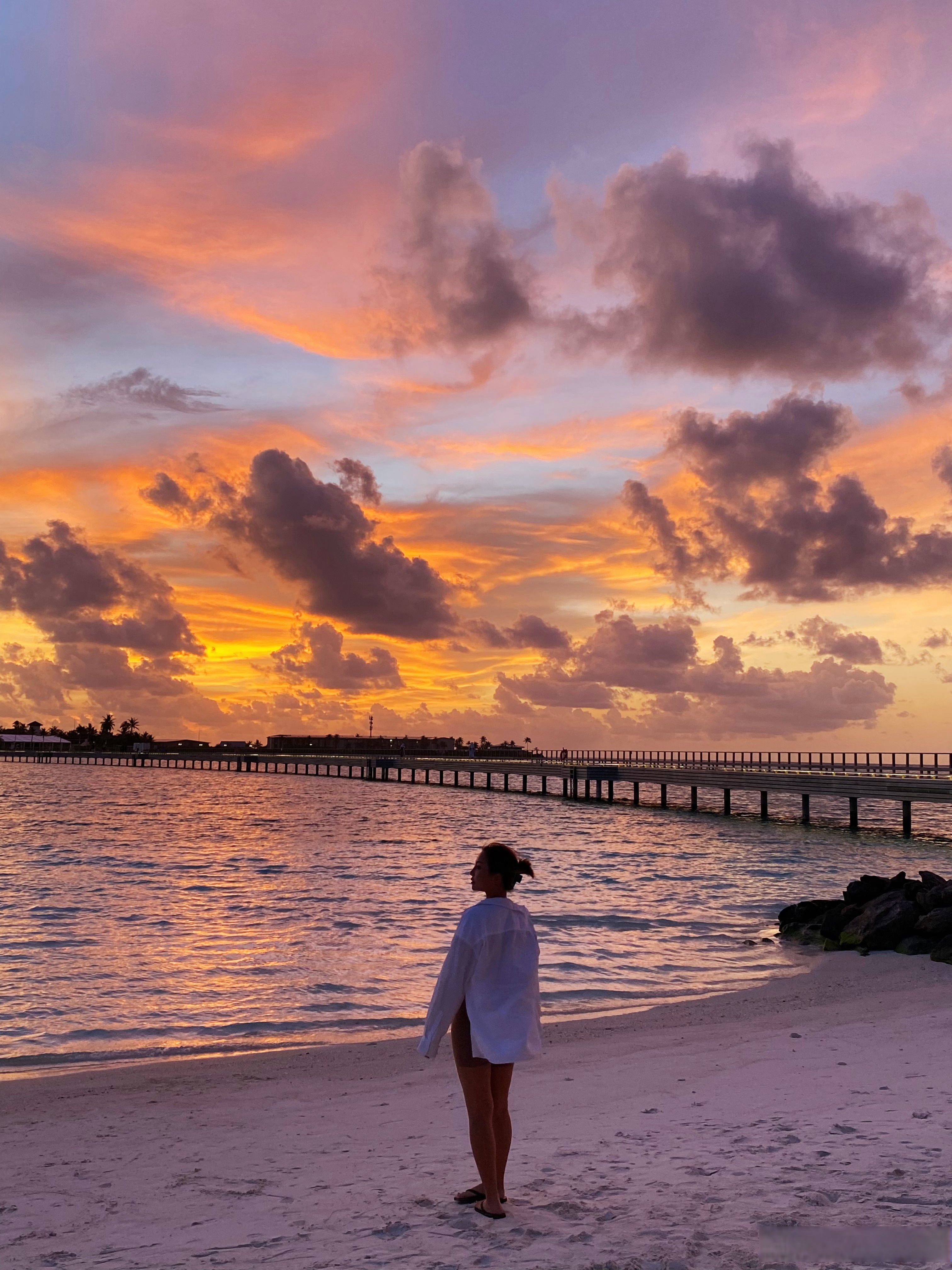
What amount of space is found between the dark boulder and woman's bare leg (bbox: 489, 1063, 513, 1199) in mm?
15376

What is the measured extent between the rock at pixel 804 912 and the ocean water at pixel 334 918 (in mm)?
788

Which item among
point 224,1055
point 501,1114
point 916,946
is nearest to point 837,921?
point 916,946

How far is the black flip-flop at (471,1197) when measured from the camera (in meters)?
6.23

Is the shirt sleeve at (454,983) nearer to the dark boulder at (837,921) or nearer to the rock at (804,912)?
the dark boulder at (837,921)

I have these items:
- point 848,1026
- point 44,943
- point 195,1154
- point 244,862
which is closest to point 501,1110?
point 195,1154

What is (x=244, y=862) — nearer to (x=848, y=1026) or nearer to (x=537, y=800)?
(x=848, y=1026)

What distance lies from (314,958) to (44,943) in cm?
594

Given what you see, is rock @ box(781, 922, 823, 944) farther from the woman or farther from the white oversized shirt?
the white oversized shirt

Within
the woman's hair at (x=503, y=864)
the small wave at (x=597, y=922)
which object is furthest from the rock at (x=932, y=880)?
the woman's hair at (x=503, y=864)

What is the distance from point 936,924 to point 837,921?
2.43m

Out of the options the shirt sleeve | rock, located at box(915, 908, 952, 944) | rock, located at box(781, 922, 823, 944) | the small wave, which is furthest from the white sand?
the small wave

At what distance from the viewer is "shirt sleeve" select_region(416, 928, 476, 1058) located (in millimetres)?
5926

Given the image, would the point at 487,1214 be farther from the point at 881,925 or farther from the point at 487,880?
the point at 881,925

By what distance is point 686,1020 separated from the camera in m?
13.1
